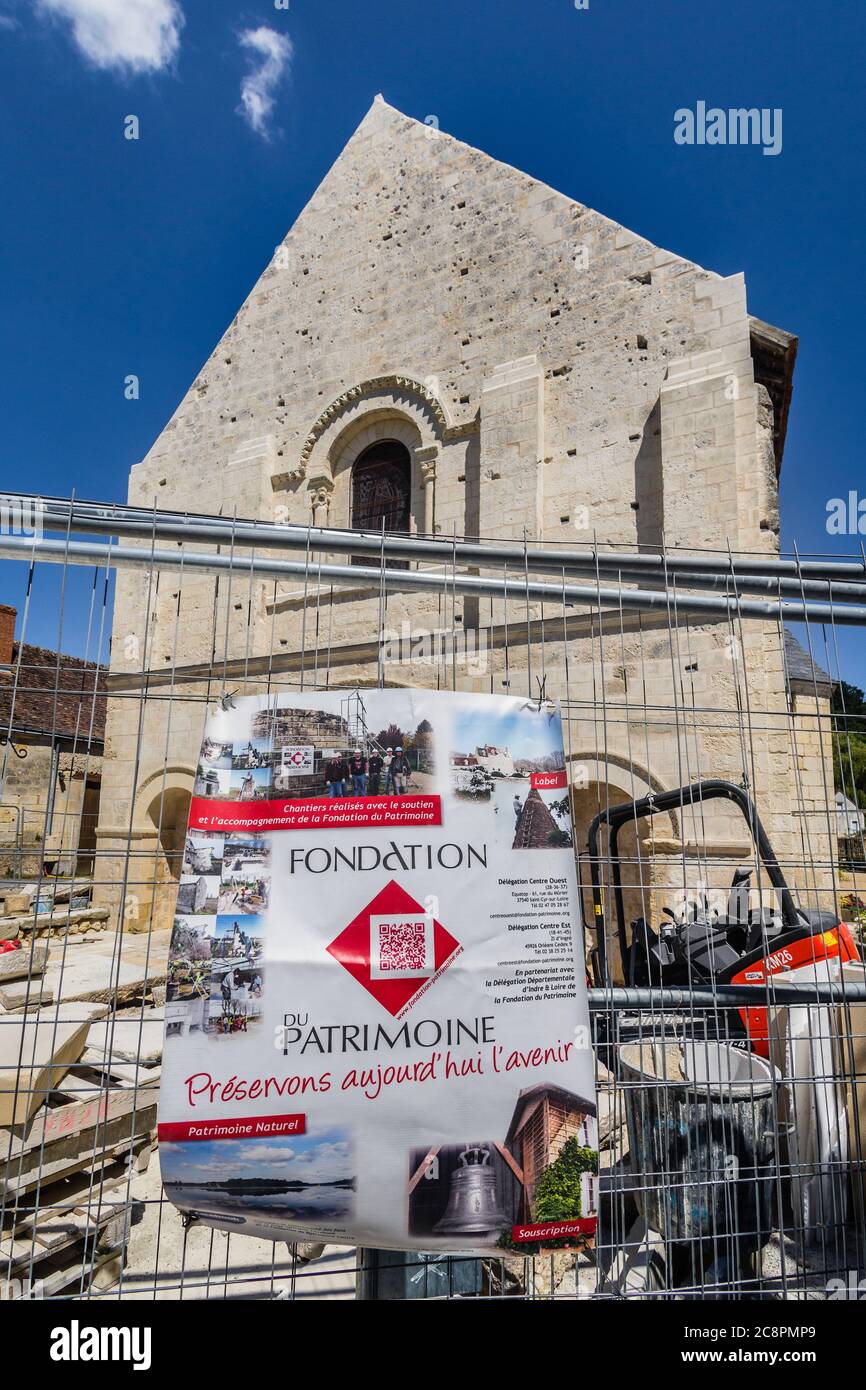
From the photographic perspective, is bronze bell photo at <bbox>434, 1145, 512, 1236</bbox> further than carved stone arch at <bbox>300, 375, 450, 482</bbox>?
No

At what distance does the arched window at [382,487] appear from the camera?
11719mm

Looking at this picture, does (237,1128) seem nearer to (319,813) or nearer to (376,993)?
(376,993)

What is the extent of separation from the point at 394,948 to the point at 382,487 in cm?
1077

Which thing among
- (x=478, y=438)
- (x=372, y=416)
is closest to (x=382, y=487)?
(x=372, y=416)

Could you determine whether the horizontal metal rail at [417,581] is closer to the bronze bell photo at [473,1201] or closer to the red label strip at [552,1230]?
the bronze bell photo at [473,1201]

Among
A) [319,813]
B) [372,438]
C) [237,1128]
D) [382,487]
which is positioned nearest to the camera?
[237,1128]

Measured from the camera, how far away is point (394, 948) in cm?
184

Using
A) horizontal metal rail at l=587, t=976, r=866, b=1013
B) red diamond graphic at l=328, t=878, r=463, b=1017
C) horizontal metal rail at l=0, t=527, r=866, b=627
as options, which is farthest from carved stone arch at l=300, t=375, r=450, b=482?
red diamond graphic at l=328, t=878, r=463, b=1017

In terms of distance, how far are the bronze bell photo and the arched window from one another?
1019 cm

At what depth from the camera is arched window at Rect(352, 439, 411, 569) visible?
461 inches

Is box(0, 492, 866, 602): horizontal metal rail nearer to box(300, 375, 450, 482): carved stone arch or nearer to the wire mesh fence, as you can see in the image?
the wire mesh fence

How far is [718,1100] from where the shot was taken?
246 centimetres

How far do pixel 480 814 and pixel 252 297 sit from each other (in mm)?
14175
